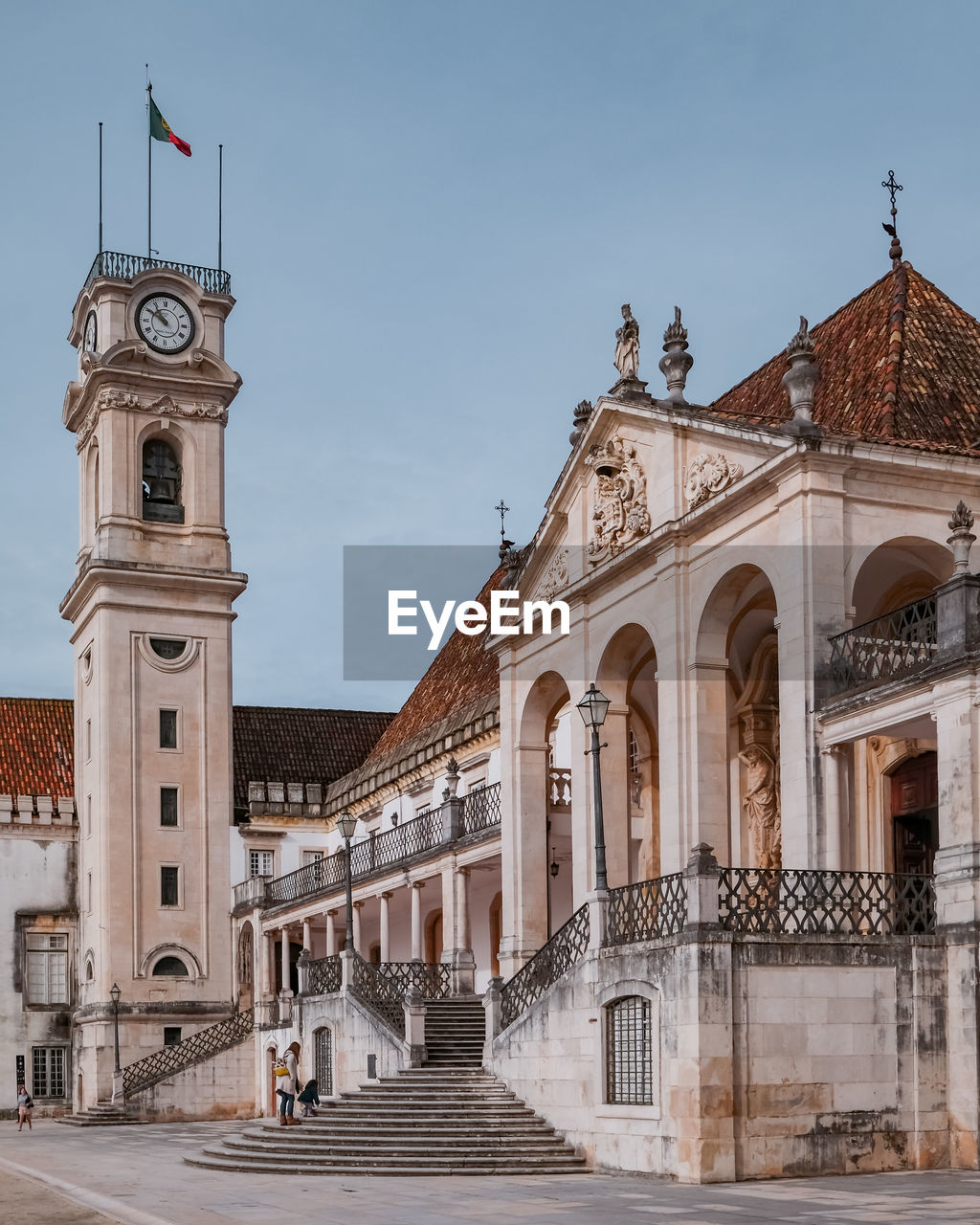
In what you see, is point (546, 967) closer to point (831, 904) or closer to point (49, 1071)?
point (831, 904)

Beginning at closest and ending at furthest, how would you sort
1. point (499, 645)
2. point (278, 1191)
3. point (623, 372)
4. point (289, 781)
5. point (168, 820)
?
1. point (278, 1191)
2. point (623, 372)
3. point (499, 645)
4. point (168, 820)
5. point (289, 781)

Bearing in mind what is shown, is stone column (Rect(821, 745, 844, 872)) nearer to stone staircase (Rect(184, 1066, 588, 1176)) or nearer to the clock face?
stone staircase (Rect(184, 1066, 588, 1176))

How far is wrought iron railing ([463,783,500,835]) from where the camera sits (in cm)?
3703

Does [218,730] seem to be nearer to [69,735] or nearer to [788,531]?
[69,735]

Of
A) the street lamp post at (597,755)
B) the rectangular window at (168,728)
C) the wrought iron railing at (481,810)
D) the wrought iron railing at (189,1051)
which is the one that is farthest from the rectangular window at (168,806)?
the street lamp post at (597,755)

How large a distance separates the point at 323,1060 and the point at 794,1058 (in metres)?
16.8

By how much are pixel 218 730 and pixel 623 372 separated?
26.0 m

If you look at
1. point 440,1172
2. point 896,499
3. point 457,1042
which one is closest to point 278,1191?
point 440,1172

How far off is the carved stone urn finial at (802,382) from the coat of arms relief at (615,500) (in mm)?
4422

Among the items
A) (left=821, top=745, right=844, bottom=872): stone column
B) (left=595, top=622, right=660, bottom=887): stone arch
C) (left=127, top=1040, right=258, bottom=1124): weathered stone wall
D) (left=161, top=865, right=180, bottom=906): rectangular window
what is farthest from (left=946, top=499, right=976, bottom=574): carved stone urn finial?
(left=161, top=865, right=180, bottom=906): rectangular window

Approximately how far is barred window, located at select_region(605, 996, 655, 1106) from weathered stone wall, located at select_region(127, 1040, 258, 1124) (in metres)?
24.8

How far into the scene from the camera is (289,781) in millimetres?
56875

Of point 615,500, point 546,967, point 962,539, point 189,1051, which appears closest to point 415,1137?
point 546,967

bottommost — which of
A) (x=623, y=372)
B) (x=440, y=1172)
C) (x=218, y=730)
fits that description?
(x=440, y=1172)
